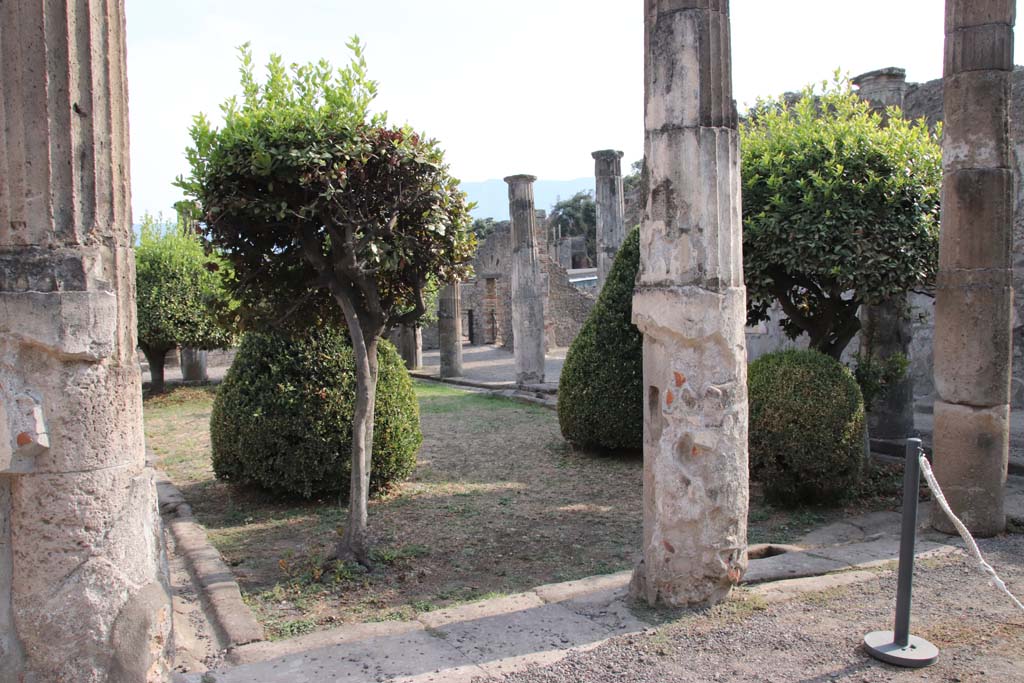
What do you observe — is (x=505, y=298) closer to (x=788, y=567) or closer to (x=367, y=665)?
(x=788, y=567)

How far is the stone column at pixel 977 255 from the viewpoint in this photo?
5469mm

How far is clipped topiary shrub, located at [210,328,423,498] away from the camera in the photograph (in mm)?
6570

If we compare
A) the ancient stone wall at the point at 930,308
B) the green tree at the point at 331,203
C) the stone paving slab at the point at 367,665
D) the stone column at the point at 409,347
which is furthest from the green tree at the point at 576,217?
the stone paving slab at the point at 367,665

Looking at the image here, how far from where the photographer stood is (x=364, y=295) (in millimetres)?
5371

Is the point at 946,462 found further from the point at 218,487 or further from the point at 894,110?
the point at 218,487

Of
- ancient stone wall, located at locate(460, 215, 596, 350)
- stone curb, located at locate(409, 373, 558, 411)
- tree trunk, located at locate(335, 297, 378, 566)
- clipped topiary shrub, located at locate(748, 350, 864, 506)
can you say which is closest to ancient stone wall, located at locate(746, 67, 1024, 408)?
clipped topiary shrub, located at locate(748, 350, 864, 506)

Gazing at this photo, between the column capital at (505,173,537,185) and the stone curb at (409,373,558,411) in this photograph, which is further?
the column capital at (505,173,537,185)

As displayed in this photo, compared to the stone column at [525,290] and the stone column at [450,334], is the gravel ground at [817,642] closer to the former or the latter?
the stone column at [525,290]

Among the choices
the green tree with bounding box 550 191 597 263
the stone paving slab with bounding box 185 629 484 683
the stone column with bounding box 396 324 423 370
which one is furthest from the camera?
the green tree with bounding box 550 191 597 263

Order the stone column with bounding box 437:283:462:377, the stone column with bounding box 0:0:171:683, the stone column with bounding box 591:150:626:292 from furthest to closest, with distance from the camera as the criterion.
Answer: the stone column with bounding box 437:283:462:377, the stone column with bounding box 591:150:626:292, the stone column with bounding box 0:0:171:683

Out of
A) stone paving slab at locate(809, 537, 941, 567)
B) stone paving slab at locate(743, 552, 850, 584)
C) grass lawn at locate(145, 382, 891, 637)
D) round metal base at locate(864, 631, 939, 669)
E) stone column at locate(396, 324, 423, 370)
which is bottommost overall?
grass lawn at locate(145, 382, 891, 637)

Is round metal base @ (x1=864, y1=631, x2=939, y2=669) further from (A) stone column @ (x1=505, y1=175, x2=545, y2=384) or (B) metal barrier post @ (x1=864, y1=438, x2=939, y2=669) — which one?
(A) stone column @ (x1=505, y1=175, x2=545, y2=384)

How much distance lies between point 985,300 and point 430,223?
11.9 ft

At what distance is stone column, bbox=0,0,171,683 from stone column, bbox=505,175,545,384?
12541 millimetres
